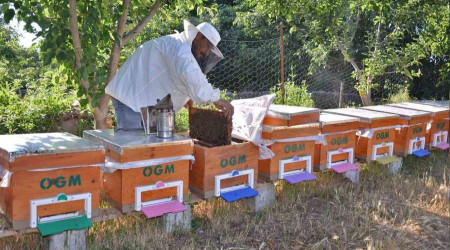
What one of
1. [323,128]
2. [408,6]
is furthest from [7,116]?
[408,6]

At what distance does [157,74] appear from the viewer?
3.00 meters

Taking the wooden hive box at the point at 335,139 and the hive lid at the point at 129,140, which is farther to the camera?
the wooden hive box at the point at 335,139

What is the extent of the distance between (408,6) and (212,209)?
437 centimetres

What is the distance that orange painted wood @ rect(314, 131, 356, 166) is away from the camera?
3.64 meters

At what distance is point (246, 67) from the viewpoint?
31.1 ft

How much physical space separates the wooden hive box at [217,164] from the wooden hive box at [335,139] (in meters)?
0.79

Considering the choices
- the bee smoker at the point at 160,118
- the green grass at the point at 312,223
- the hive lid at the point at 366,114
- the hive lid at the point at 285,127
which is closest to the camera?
the green grass at the point at 312,223

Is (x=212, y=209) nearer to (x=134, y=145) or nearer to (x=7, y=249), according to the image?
(x=134, y=145)

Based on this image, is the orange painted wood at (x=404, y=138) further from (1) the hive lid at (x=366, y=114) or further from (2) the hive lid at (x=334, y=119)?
(2) the hive lid at (x=334, y=119)

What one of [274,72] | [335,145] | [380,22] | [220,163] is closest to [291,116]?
[335,145]

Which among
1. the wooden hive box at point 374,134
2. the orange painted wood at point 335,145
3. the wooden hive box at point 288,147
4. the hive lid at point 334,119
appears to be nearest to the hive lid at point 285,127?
the wooden hive box at point 288,147

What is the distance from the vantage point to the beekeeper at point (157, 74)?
2879 mm

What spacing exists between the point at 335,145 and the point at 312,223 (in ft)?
3.18

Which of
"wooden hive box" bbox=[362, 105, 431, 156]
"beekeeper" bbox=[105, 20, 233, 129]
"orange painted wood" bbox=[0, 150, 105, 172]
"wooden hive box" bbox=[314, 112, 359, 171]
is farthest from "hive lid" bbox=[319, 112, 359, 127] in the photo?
"orange painted wood" bbox=[0, 150, 105, 172]
